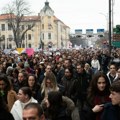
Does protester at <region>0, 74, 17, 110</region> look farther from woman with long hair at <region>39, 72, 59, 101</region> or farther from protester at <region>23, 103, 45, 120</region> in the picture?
protester at <region>23, 103, 45, 120</region>

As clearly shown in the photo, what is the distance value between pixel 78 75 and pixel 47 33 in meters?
136

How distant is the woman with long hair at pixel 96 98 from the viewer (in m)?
5.82

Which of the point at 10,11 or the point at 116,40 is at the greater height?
the point at 10,11

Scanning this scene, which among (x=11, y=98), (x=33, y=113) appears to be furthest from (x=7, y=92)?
(x=33, y=113)

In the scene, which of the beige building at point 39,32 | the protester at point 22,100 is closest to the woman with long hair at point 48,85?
the protester at point 22,100

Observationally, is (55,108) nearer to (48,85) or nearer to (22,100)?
(22,100)

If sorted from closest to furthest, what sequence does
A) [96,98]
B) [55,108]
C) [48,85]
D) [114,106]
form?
[114,106]
[55,108]
[96,98]
[48,85]

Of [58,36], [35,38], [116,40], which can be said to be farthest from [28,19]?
[116,40]

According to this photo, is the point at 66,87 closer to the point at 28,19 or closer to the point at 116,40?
the point at 116,40

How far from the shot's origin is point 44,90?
8.10 m

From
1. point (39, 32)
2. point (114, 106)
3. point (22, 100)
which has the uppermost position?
point (39, 32)

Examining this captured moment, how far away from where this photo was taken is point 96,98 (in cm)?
629

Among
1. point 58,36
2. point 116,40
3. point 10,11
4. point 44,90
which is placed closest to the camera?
point 44,90

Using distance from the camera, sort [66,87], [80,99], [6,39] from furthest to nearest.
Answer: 1. [6,39]
2. [66,87]
3. [80,99]
